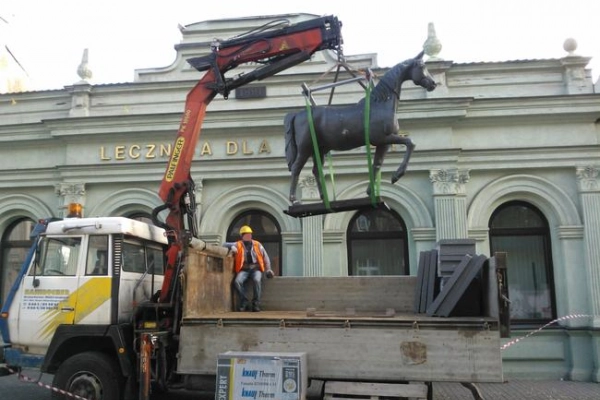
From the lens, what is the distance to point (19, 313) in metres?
7.14

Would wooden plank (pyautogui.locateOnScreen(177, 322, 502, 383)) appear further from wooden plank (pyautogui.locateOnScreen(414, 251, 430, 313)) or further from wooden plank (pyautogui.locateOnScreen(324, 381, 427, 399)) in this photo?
wooden plank (pyautogui.locateOnScreen(414, 251, 430, 313))

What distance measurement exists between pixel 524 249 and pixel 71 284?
930 cm

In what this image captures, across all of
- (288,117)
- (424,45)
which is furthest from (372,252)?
(288,117)

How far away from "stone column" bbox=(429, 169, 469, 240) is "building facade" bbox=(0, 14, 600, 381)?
29 millimetres

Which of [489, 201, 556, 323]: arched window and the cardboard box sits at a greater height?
[489, 201, 556, 323]: arched window

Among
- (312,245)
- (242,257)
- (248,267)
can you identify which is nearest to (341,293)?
(248,267)

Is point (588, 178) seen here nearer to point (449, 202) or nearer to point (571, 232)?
point (571, 232)

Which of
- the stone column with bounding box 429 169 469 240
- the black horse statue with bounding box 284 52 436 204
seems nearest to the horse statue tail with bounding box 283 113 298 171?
the black horse statue with bounding box 284 52 436 204

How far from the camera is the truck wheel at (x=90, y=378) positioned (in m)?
6.63

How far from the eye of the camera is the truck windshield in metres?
7.12

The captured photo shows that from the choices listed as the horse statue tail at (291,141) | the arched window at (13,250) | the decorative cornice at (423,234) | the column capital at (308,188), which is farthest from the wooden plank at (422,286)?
the arched window at (13,250)

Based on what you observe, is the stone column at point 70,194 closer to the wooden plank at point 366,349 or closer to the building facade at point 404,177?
the building facade at point 404,177

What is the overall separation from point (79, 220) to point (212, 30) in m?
7.40

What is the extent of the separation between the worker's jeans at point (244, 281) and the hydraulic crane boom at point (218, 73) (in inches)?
37.9
